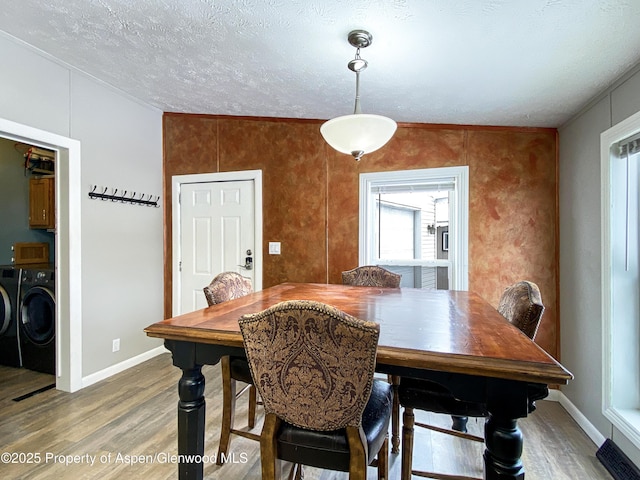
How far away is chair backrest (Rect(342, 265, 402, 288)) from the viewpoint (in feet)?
8.72

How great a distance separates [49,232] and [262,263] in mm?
2875

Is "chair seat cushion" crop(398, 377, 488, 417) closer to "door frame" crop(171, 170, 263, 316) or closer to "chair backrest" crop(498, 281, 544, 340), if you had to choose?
"chair backrest" crop(498, 281, 544, 340)

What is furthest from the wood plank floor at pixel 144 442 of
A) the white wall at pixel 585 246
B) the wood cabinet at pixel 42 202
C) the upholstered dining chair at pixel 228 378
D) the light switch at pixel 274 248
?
the wood cabinet at pixel 42 202

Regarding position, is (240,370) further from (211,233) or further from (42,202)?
(42,202)

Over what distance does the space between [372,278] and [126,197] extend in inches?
96.9

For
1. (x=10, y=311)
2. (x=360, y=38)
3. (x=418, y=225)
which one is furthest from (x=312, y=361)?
(x=10, y=311)

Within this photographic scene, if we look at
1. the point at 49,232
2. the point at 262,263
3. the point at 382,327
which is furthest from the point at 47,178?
the point at 382,327

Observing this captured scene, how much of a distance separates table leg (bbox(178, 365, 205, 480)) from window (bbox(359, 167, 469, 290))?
2038 millimetres

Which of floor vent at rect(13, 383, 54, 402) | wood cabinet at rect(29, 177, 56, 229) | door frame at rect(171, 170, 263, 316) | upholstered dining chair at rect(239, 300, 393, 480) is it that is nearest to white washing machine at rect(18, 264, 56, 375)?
floor vent at rect(13, 383, 54, 402)

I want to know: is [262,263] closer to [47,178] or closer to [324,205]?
[324,205]

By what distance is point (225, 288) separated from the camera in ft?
6.93

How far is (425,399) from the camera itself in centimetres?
149

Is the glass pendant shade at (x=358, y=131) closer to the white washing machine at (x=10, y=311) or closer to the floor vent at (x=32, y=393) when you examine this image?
the floor vent at (x=32, y=393)

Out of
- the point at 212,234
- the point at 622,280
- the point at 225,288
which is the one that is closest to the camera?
the point at 622,280
